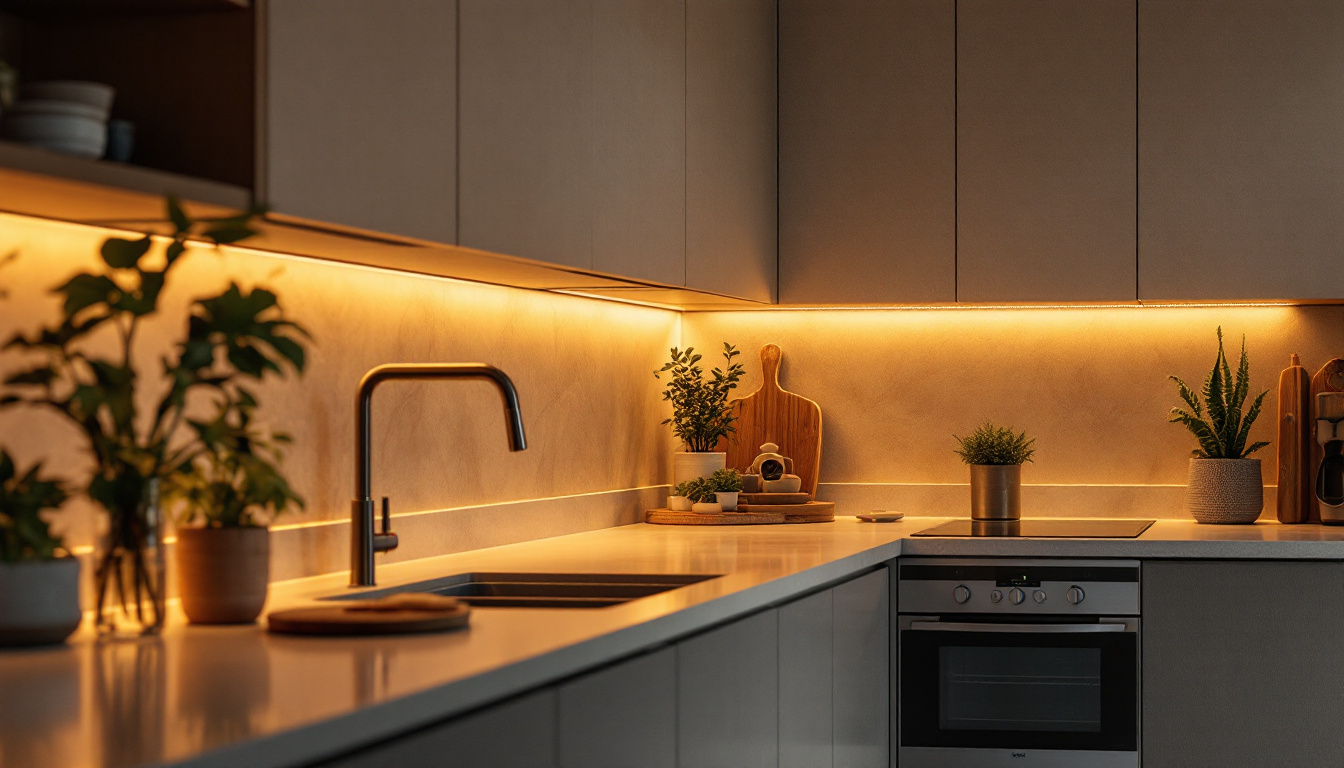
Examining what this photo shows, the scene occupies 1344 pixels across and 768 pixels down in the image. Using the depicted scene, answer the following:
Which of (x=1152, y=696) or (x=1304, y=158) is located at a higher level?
(x=1304, y=158)

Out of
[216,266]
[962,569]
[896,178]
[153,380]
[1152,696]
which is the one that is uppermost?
[896,178]

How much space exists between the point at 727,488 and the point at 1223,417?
1.30 metres

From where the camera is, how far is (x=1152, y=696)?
3.25m

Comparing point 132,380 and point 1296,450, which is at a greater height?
point 132,380

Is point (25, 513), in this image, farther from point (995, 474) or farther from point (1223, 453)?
point (1223, 453)

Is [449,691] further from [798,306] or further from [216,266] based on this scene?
[798,306]

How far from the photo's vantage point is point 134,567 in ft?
5.52

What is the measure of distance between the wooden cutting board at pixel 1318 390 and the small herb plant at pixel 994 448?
0.71 m

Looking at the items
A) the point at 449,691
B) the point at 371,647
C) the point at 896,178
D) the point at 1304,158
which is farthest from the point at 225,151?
the point at 1304,158

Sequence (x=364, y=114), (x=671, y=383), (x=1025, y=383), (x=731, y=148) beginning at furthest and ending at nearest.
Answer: (x=1025, y=383) < (x=671, y=383) < (x=731, y=148) < (x=364, y=114)

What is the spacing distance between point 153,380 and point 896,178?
2.27 metres

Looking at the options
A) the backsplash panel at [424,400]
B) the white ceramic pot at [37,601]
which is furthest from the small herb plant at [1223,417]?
the white ceramic pot at [37,601]

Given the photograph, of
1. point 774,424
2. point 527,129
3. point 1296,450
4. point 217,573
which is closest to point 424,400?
point 527,129

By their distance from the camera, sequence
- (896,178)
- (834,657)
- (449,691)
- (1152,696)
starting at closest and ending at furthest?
1. (449,691)
2. (834,657)
3. (1152,696)
4. (896,178)
